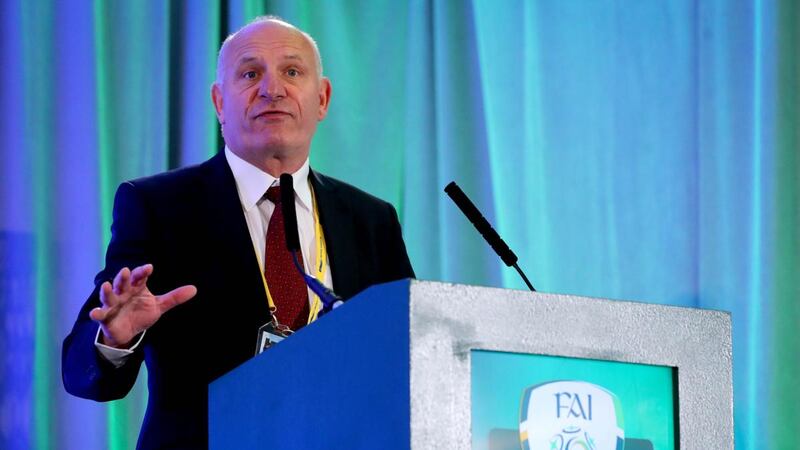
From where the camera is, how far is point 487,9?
3447 mm

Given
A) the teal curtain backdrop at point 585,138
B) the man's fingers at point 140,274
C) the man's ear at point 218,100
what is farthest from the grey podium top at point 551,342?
the teal curtain backdrop at point 585,138

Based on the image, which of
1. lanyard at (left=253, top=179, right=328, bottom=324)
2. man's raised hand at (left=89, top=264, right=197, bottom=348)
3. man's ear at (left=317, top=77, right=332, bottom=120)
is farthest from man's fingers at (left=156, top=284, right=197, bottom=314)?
man's ear at (left=317, top=77, right=332, bottom=120)

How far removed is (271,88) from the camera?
2.31 m

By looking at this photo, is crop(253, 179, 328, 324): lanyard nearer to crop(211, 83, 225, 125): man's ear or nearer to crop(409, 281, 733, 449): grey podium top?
crop(211, 83, 225, 125): man's ear

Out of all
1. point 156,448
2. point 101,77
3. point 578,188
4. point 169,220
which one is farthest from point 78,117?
point 578,188

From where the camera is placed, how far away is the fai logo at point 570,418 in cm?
102

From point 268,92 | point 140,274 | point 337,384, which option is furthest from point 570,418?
point 268,92

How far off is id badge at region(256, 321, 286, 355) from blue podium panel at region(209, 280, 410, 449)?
0.39 meters

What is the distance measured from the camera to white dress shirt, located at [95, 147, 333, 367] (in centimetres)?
216

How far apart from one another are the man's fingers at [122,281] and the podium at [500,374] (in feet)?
1.11

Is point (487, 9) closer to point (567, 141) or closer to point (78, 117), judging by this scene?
point (567, 141)

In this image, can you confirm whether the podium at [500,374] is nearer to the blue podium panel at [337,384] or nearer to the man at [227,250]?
the blue podium panel at [337,384]

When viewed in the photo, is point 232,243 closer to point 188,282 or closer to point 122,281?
point 188,282

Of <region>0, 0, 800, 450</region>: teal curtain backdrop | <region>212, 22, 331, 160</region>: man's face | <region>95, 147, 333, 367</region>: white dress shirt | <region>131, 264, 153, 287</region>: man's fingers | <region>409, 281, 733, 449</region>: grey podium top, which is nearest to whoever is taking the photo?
<region>409, 281, 733, 449</region>: grey podium top
